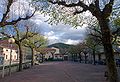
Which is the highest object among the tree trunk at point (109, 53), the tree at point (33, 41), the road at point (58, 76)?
the tree at point (33, 41)

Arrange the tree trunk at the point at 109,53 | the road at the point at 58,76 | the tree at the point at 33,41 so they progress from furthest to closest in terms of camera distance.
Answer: the tree at the point at 33,41 < the road at the point at 58,76 < the tree trunk at the point at 109,53

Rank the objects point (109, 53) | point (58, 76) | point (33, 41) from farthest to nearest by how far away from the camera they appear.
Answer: point (33, 41) < point (58, 76) < point (109, 53)

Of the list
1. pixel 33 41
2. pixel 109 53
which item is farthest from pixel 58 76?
pixel 33 41

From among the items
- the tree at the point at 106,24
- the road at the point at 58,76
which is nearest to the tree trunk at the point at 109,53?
the tree at the point at 106,24

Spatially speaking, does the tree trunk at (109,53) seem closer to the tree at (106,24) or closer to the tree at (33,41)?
the tree at (106,24)

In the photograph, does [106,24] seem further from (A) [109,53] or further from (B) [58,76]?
(B) [58,76]

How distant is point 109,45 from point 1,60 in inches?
676

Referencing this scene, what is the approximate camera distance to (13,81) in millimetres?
22203

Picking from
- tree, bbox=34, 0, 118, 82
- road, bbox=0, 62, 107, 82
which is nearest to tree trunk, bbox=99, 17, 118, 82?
tree, bbox=34, 0, 118, 82

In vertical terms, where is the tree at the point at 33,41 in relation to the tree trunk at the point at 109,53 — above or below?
above

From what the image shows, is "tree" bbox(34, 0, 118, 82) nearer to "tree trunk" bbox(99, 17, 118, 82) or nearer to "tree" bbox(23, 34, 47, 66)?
"tree trunk" bbox(99, 17, 118, 82)

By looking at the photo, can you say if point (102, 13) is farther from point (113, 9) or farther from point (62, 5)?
point (62, 5)

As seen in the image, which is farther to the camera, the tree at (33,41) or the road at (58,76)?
the tree at (33,41)

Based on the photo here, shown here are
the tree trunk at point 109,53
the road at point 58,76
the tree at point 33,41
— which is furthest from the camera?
the tree at point 33,41
